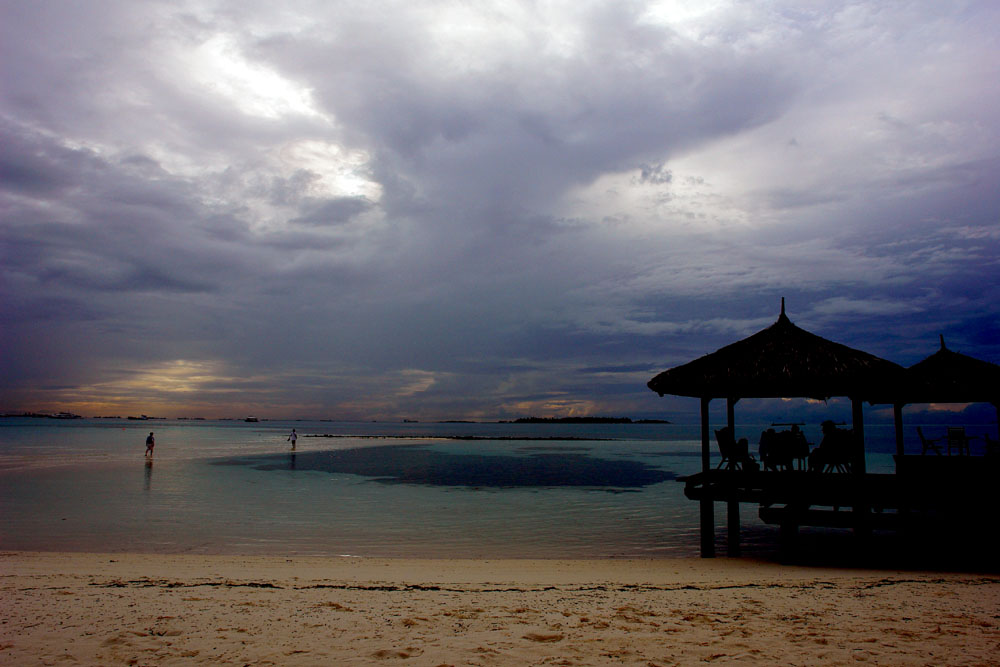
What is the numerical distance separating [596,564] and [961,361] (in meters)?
8.68

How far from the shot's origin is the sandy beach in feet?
17.7

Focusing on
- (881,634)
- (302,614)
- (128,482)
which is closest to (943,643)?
(881,634)

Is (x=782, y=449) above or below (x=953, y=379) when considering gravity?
below

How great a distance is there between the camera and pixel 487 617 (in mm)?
6504

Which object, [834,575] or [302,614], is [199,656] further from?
[834,575]

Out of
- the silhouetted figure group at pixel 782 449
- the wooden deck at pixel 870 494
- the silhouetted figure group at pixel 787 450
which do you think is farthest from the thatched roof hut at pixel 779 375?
the silhouetted figure group at pixel 782 449

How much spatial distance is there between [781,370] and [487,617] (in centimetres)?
722

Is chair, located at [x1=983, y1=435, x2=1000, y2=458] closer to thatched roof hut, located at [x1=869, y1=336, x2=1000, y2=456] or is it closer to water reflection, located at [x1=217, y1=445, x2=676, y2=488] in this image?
thatched roof hut, located at [x1=869, y1=336, x2=1000, y2=456]

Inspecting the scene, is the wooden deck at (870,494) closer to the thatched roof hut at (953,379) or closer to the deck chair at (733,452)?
the deck chair at (733,452)

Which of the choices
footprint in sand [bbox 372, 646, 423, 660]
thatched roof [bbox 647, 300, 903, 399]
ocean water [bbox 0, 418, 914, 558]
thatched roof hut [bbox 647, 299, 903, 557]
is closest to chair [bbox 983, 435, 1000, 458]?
thatched roof hut [bbox 647, 299, 903, 557]

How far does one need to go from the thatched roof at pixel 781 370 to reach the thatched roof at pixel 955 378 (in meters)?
1.33

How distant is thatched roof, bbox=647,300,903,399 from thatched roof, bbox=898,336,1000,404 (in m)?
1.33

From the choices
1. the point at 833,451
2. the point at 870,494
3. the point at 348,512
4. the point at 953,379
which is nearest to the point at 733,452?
the point at 833,451

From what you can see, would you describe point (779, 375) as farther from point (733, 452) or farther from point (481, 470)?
point (481, 470)
